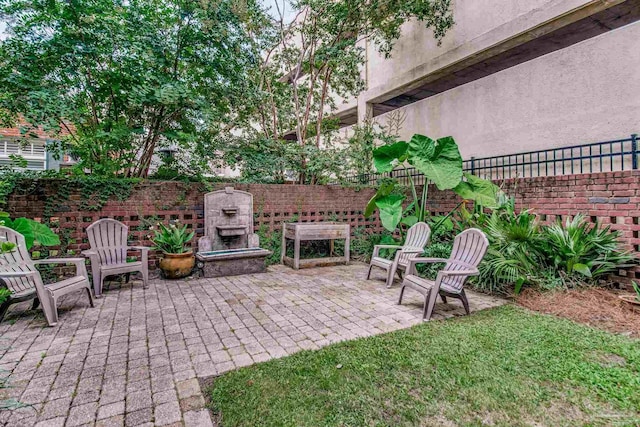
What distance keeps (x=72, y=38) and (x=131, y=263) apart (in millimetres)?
3610

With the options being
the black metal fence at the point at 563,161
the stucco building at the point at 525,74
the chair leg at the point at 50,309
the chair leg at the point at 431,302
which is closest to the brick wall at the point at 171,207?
the black metal fence at the point at 563,161

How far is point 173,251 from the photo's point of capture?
521 cm

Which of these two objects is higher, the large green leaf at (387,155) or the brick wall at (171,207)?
the large green leaf at (387,155)

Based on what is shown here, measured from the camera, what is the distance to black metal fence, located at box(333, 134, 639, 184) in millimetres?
4555

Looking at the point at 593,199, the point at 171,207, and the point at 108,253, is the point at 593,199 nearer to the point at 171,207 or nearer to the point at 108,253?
the point at 171,207

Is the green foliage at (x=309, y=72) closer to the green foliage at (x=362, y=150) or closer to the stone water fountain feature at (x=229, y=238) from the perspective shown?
the green foliage at (x=362, y=150)

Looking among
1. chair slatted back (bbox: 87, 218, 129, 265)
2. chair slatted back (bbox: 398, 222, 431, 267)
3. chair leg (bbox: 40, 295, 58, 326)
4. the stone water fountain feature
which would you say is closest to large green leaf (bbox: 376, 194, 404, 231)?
chair slatted back (bbox: 398, 222, 431, 267)

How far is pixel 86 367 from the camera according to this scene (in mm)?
2350

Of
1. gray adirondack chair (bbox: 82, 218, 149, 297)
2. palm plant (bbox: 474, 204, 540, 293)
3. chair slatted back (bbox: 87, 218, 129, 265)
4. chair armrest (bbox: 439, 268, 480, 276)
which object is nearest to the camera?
chair armrest (bbox: 439, 268, 480, 276)

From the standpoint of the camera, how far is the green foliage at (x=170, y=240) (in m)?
5.19

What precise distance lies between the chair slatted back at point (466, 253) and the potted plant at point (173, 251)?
394 cm

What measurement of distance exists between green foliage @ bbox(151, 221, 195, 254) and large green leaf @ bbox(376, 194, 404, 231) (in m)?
3.31

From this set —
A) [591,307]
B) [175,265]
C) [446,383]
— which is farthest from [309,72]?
[446,383]

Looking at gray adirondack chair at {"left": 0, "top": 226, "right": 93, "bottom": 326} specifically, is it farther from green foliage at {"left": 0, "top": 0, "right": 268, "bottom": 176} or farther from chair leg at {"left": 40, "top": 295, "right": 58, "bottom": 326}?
green foliage at {"left": 0, "top": 0, "right": 268, "bottom": 176}
